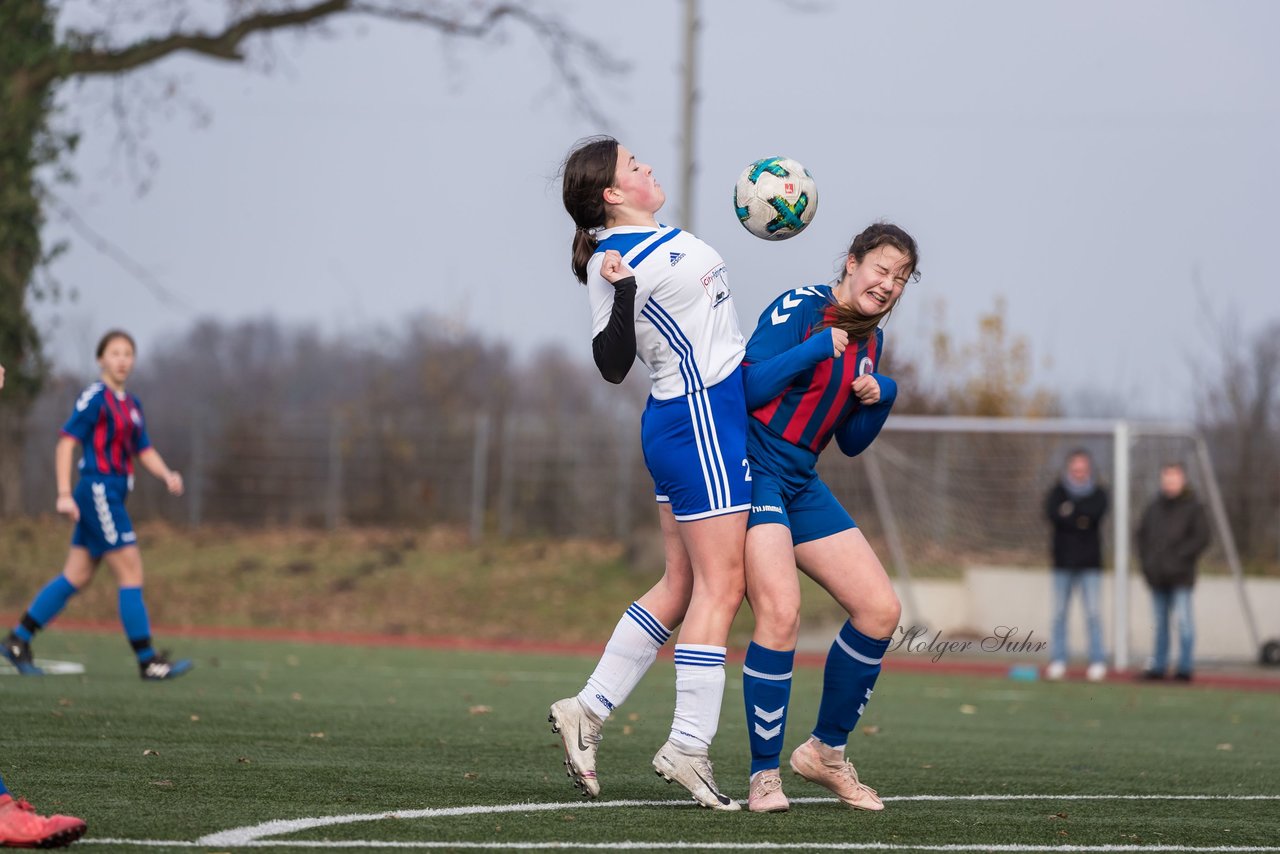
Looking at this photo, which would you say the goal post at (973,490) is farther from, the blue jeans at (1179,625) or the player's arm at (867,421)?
the player's arm at (867,421)

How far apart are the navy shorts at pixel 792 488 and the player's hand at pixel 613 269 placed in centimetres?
73

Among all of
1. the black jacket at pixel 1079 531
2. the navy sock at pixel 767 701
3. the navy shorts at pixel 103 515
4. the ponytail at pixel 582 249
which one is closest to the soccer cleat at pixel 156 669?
the navy shorts at pixel 103 515

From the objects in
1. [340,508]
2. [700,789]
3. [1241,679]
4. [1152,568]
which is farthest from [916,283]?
[340,508]

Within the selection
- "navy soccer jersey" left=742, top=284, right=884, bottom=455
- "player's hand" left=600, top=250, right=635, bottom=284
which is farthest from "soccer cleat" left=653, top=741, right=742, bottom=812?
"player's hand" left=600, top=250, right=635, bottom=284

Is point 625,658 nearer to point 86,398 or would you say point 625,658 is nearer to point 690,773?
point 690,773

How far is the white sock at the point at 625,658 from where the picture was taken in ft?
17.0

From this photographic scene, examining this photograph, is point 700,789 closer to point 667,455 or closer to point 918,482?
point 667,455

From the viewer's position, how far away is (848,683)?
17.0ft

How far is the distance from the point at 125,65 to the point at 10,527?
7.67m

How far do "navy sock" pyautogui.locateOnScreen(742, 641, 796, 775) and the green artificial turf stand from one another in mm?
219

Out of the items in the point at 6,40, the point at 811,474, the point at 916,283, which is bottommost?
the point at 811,474

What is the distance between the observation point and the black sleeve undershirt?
4781mm

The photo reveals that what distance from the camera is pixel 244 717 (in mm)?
7809

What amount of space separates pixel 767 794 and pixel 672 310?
1.60 meters
